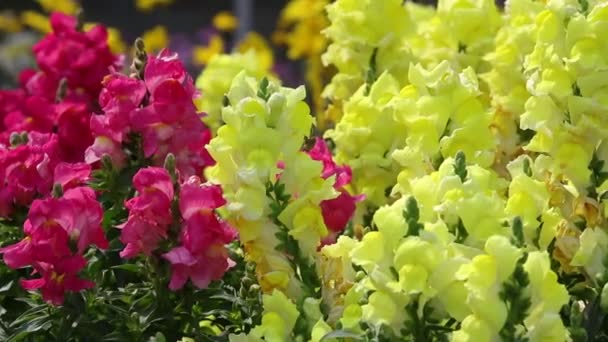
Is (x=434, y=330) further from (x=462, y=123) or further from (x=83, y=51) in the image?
(x=83, y=51)

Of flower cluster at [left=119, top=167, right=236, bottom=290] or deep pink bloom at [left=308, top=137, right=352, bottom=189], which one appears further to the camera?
deep pink bloom at [left=308, top=137, right=352, bottom=189]

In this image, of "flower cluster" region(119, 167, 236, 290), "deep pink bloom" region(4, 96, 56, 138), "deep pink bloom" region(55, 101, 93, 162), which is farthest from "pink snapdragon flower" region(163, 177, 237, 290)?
"deep pink bloom" region(4, 96, 56, 138)

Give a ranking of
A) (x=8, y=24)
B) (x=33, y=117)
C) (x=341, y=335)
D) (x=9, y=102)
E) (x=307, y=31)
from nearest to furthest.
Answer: (x=341, y=335) < (x=33, y=117) < (x=9, y=102) < (x=307, y=31) < (x=8, y=24)

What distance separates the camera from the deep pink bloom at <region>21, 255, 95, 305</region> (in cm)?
156

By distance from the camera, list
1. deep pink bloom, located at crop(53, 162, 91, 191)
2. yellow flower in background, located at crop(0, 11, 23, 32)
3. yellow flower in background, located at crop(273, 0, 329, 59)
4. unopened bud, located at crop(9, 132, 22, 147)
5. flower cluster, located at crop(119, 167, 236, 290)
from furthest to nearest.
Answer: yellow flower in background, located at crop(0, 11, 23, 32), yellow flower in background, located at crop(273, 0, 329, 59), unopened bud, located at crop(9, 132, 22, 147), deep pink bloom, located at crop(53, 162, 91, 191), flower cluster, located at crop(119, 167, 236, 290)

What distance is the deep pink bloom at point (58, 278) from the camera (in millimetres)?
1563

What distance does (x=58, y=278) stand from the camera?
157 cm

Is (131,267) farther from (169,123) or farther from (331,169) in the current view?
(331,169)

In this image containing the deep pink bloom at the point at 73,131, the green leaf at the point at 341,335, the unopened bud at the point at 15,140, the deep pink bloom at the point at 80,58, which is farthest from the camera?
the deep pink bloom at the point at 80,58

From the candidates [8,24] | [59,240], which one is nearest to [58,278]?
[59,240]

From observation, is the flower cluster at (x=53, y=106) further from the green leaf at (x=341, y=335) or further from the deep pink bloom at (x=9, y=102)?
the green leaf at (x=341, y=335)

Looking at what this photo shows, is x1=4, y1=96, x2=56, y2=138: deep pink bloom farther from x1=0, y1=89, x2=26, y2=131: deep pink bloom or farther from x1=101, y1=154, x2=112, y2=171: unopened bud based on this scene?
x1=101, y1=154, x2=112, y2=171: unopened bud

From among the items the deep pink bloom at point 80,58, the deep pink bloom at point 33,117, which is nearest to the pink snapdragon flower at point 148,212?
the deep pink bloom at point 33,117

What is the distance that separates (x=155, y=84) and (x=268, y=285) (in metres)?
0.30
